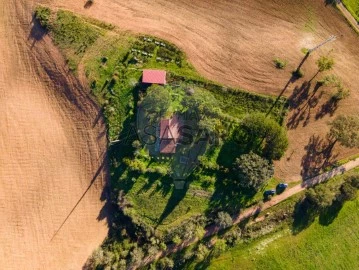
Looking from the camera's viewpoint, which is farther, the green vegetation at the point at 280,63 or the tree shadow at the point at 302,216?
the tree shadow at the point at 302,216

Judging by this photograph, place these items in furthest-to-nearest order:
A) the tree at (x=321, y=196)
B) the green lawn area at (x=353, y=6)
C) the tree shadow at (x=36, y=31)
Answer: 1. the green lawn area at (x=353, y=6)
2. the tree at (x=321, y=196)
3. the tree shadow at (x=36, y=31)

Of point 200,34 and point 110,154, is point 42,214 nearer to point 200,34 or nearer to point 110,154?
point 110,154

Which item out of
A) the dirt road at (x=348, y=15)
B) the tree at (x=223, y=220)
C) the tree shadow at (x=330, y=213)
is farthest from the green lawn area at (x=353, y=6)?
the tree at (x=223, y=220)

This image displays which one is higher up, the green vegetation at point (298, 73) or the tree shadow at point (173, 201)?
the green vegetation at point (298, 73)

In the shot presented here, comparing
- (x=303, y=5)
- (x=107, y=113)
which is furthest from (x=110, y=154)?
(x=303, y=5)

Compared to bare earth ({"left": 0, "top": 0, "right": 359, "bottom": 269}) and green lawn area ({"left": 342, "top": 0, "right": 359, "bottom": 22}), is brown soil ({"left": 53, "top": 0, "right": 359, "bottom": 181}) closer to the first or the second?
bare earth ({"left": 0, "top": 0, "right": 359, "bottom": 269})

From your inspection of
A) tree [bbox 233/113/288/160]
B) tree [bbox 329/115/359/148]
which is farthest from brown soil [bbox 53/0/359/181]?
tree [bbox 233/113/288/160]

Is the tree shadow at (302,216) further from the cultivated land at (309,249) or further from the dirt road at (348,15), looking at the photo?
the dirt road at (348,15)
